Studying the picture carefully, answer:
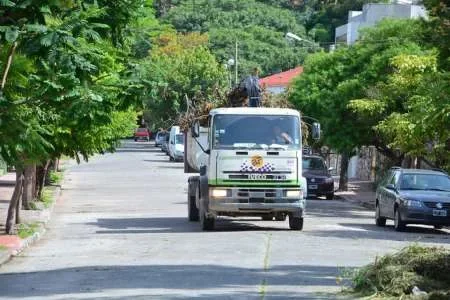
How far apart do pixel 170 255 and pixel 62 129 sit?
5327 mm

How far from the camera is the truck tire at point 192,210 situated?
93.9 ft

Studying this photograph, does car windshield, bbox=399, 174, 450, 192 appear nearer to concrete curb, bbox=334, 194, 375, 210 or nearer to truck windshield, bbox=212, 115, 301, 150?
truck windshield, bbox=212, 115, 301, 150

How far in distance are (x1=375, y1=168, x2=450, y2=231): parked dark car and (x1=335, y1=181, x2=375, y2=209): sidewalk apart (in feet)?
34.9

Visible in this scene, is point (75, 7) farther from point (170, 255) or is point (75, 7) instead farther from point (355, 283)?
point (170, 255)

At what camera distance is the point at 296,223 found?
26.0 metres

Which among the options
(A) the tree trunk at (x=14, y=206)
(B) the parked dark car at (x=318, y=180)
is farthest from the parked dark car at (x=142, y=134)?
(A) the tree trunk at (x=14, y=206)

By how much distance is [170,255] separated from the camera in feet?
65.9

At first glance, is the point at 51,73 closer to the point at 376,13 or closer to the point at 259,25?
the point at 376,13

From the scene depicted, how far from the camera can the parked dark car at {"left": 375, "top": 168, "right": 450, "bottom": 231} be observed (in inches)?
1077

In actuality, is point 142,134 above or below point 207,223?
above

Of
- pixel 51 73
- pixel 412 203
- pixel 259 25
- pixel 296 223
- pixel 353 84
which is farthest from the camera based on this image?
pixel 259 25

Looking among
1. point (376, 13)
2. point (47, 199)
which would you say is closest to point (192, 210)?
point (47, 199)

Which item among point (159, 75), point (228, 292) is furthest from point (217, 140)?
point (228, 292)

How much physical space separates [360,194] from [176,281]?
1284 inches
